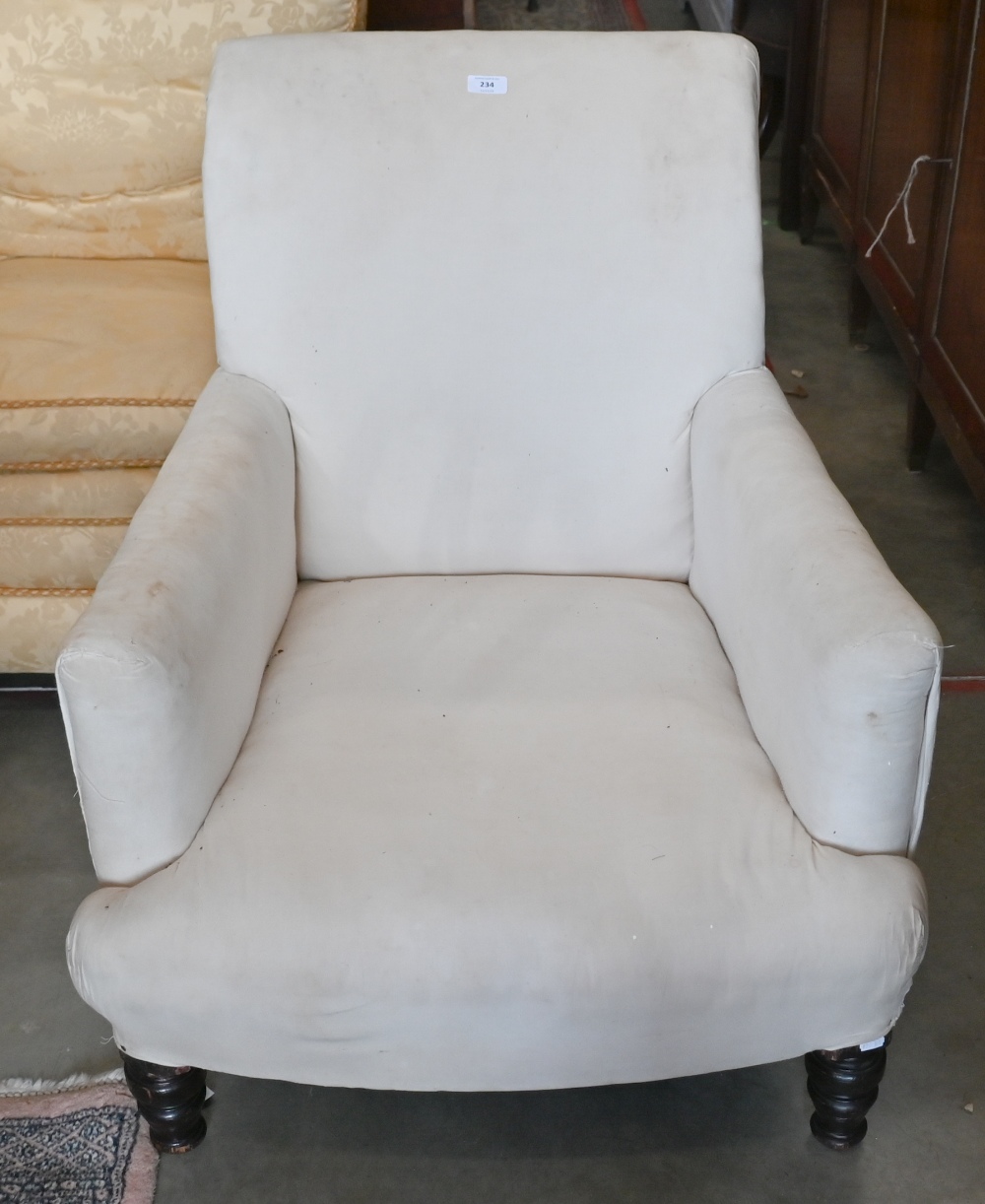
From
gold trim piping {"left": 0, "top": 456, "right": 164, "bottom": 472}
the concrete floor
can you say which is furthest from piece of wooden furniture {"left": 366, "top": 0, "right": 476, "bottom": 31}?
the concrete floor

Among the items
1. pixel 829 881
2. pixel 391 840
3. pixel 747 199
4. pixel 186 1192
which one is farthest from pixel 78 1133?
pixel 747 199

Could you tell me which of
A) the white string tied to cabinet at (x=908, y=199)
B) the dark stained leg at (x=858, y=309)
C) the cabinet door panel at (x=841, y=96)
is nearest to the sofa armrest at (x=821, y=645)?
the white string tied to cabinet at (x=908, y=199)

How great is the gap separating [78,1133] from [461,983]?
48 centimetres

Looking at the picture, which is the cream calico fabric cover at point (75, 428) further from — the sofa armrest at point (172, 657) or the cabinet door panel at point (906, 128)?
the cabinet door panel at point (906, 128)

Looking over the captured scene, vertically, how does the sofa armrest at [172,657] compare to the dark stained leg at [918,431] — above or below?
above

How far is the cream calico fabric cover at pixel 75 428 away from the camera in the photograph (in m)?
1.55

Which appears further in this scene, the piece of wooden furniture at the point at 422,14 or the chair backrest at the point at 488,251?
the piece of wooden furniture at the point at 422,14

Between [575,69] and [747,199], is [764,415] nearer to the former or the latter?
[747,199]

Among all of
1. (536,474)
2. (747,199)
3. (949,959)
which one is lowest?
(949,959)

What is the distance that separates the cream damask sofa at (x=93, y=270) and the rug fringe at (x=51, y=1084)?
1.90 feet

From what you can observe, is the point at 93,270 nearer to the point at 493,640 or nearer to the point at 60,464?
the point at 60,464

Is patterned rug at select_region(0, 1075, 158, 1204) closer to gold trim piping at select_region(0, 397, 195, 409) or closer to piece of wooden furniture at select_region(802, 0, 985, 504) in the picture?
gold trim piping at select_region(0, 397, 195, 409)

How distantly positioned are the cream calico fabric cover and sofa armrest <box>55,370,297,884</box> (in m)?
0.35

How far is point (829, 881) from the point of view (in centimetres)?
98
